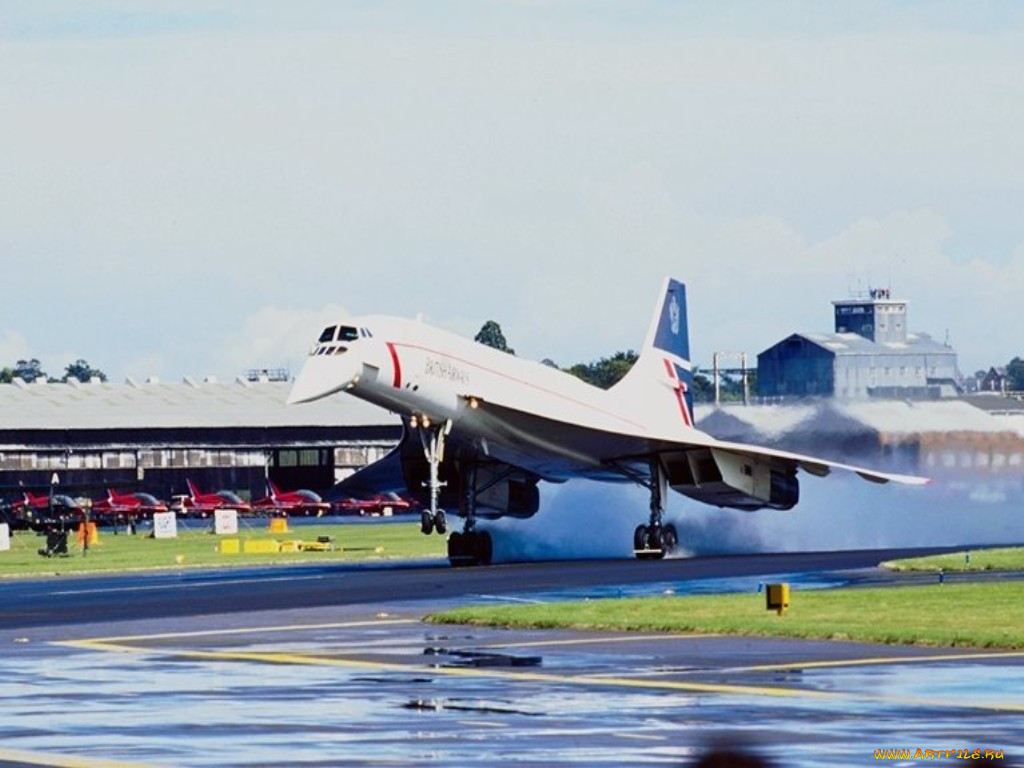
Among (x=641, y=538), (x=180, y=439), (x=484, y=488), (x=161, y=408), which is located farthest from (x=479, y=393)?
(x=161, y=408)

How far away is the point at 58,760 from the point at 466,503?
39.1 m

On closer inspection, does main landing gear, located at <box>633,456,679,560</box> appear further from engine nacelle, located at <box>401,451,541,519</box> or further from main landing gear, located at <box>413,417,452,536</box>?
main landing gear, located at <box>413,417,452,536</box>

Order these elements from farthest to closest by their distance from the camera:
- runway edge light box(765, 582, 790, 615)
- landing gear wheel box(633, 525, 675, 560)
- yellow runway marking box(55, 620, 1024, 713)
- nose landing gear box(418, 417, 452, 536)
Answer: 1. landing gear wheel box(633, 525, 675, 560)
2. nose landing gear box(418, 417, 452, 536)
3. runway edge light box(765, 582, 790, 615)
4. yellow runway marking box(55, 620, 1024, 713)

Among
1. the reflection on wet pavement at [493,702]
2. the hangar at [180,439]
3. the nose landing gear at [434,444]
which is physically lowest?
the reflection on wet pavement at [493,702]

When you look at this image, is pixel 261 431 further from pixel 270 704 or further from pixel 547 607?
pixel 270 704

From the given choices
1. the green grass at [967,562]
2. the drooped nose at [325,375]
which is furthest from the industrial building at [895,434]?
the drooped nose at [325,375]

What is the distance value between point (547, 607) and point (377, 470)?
25978 mm

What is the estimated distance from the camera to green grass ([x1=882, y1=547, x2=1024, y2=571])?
1754 inches

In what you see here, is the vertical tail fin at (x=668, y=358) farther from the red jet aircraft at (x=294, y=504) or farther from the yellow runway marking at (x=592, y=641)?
the red jet aircraft at (x=294, y=504)

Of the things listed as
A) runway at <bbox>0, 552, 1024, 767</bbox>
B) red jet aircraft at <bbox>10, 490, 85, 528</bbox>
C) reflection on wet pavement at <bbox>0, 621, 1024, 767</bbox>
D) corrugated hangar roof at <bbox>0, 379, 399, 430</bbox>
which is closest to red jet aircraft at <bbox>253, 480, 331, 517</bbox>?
red jet aircraft at <bbox>10, 490, 85, 528</bbox>

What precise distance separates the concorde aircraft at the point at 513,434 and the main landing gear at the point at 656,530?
35mm

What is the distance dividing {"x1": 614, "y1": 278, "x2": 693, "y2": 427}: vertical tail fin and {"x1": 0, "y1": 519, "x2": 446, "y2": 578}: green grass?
26.1ft

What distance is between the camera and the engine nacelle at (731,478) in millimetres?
56656

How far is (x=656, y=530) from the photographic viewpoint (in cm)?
5634
